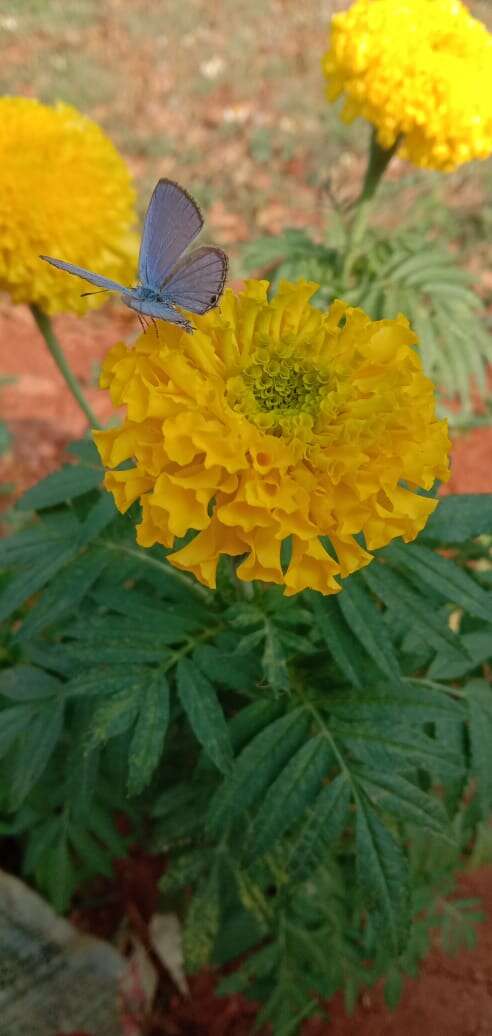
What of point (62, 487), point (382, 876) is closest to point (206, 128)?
point (62, 487)

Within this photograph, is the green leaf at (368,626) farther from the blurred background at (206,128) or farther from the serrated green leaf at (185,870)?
the blurred background at (206,128)

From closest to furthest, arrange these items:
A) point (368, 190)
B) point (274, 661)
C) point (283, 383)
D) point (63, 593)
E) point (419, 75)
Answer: point (283, 383)
point (274, 661)
point (63, 593)
point (419, 75)
point (368, 190)

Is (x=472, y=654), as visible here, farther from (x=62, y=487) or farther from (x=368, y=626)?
(x=62, y=487)

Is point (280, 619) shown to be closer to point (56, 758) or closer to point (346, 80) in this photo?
point (56, 758)

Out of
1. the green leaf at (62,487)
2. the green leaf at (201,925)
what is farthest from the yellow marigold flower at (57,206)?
the green leaf at (201,925)

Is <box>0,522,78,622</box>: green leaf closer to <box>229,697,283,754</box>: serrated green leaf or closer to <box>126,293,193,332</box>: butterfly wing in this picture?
<box>229,697,283,754</box>: serrated green leaf

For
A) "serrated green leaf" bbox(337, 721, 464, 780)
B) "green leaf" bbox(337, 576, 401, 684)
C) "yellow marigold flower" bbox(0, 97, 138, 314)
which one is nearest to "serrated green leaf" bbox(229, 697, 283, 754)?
"serrated green leaf" bbox(337, 721, 464, 780)
